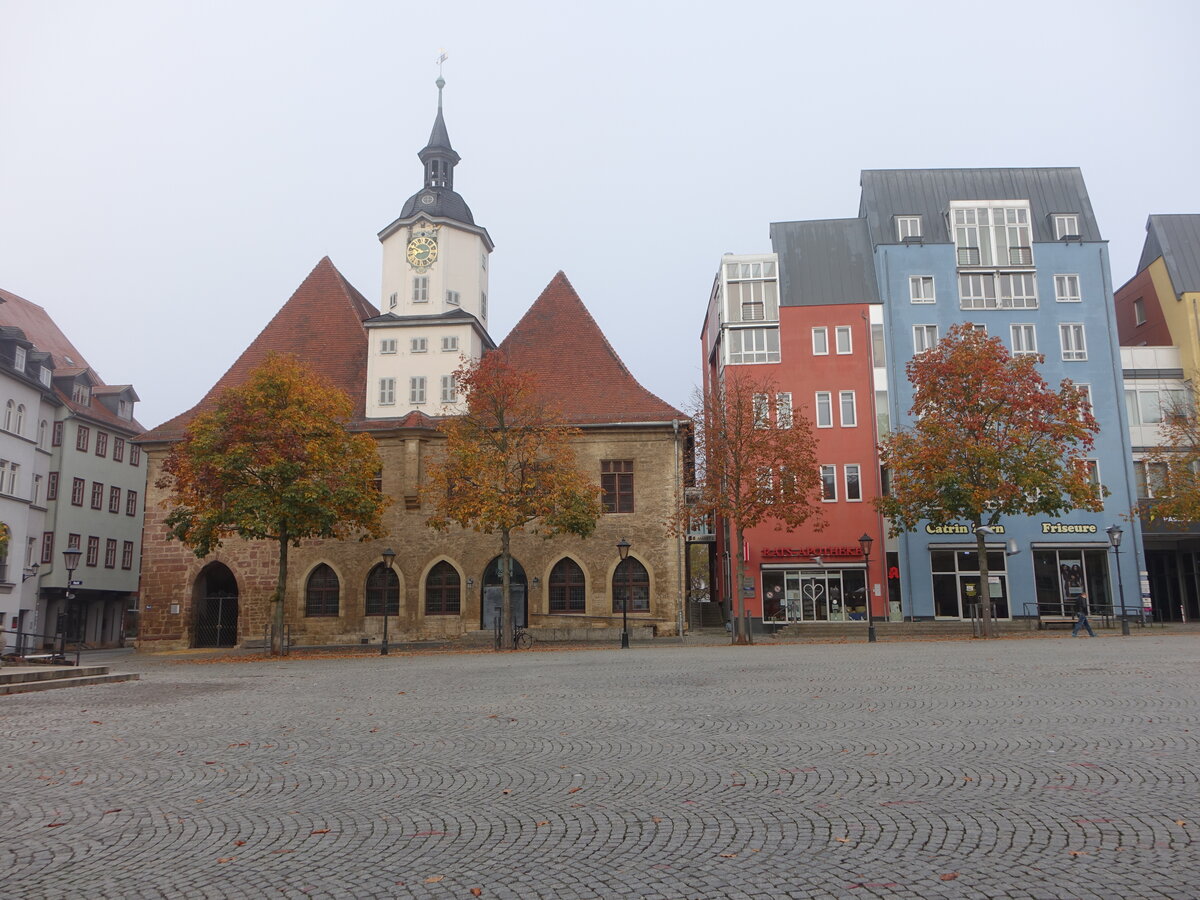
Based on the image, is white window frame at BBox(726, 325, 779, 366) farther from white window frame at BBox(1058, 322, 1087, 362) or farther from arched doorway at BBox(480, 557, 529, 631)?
arched doorway at BBox(480, 557, 529, 631)

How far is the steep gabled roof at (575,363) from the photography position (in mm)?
39259

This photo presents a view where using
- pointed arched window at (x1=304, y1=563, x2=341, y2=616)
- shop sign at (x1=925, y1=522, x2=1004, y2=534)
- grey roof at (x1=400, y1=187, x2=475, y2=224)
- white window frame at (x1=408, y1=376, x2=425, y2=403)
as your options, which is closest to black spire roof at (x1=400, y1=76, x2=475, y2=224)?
grey roof at (x1=400, y1=187, x2=475, y2=224)

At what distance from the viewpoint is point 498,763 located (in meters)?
8.78

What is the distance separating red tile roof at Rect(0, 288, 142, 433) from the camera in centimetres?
5097

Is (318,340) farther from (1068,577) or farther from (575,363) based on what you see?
(1068,577)

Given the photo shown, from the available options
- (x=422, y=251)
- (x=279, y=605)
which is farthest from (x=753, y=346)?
(x=279, y=605)

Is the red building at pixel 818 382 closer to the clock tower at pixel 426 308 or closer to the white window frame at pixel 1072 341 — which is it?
the white window frame at pixel 1072 341

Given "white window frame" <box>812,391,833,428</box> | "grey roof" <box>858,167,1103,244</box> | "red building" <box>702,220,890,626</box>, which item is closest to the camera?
"red building" <box>702,220,890,626</box>

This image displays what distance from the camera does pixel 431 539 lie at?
→ 3869cm

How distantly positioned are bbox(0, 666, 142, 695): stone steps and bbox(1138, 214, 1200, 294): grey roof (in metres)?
45.8

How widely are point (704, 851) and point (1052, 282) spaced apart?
45.6 meters

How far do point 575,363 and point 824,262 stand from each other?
547 inches

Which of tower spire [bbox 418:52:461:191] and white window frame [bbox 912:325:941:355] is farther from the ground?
tower spire [bbox 418:52:461:191]

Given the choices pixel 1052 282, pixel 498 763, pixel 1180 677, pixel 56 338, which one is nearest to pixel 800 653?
pixel 1180 677
